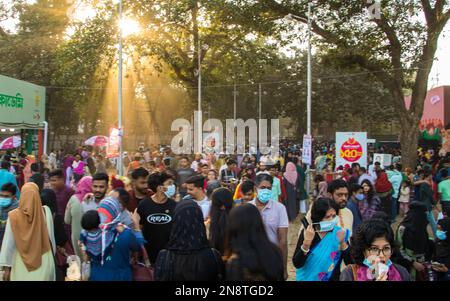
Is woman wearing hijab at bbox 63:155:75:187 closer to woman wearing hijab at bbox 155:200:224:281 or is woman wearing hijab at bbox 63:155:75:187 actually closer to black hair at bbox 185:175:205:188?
black hair at bbox 185:175:205:188

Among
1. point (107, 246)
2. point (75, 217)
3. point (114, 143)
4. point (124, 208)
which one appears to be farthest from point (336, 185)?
point (114, 143)

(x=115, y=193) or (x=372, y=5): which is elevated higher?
(x=372, y=5)

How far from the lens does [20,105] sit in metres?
22.2

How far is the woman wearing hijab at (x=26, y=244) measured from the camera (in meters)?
4.42

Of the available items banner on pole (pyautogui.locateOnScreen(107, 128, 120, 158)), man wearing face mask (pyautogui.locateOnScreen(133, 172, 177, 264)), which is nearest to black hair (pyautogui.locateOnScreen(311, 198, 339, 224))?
man wearing face mask (pyautogui.locateOnScreen(133, 172, 177, 264))

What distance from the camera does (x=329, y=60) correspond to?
19672 millimetres

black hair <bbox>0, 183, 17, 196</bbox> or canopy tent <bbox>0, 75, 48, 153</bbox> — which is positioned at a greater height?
canopy tent <bbox>0, 75, 48, 153</bbox>

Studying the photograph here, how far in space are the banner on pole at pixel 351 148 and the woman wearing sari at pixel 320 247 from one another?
32.4ft

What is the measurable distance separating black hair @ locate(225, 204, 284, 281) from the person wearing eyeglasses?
0.67 metres

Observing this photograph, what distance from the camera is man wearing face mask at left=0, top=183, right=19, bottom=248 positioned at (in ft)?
18.0

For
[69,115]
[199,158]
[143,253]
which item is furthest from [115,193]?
[69,115]

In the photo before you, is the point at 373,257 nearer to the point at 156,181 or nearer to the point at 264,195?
the point at 264,195
